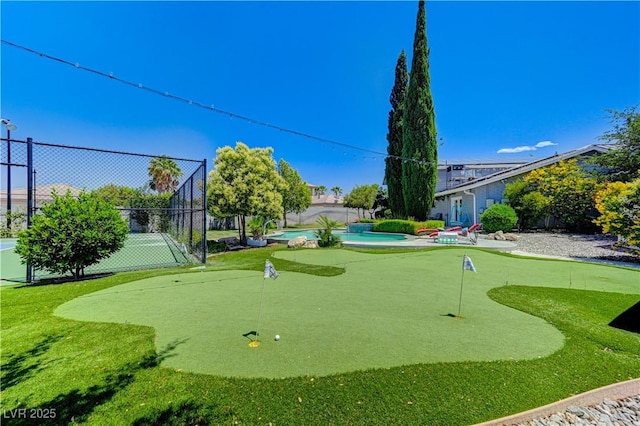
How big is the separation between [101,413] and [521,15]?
14463 millimetres

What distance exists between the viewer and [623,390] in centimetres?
254

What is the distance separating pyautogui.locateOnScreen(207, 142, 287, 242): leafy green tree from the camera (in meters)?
12.4

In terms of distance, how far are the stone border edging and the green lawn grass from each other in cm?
5

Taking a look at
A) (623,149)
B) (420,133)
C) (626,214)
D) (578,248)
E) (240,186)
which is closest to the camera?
(626,214)

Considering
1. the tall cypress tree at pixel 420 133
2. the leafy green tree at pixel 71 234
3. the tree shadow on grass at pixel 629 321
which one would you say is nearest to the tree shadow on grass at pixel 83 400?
the leafy green tree at pixel 71 234

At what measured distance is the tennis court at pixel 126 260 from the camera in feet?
22.0

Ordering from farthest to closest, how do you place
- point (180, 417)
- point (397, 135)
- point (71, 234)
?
1. point (397, 135)
2. point (71, 234)
3. point (180, 417)

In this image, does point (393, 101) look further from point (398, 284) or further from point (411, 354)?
point (411, 354)

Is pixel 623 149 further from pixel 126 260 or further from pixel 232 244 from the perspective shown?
pixel 126 260

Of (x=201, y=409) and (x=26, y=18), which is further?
(x=26, y=18)

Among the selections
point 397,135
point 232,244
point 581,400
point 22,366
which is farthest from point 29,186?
point 397,135

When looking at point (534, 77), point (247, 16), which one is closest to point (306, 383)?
point (247, 16)

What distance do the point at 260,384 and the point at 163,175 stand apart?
31.3 m

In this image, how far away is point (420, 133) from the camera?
61.0 ft
